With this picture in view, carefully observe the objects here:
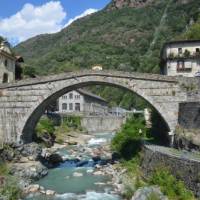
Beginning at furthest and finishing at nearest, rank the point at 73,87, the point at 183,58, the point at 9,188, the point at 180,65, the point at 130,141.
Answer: the point at 180,65 → the point at 183,58 → the point at 130,141 → the point at 73,87 → the point at 9,188

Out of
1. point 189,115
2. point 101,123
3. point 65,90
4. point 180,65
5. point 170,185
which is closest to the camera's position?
point 170,185

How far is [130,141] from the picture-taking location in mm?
40469

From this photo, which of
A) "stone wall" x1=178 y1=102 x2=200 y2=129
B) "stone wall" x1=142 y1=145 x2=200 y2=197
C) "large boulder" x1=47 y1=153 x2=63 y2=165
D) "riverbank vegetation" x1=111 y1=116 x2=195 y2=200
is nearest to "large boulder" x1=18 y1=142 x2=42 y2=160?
"large boulder" x1=47 y1=153 x2=63 y2=165

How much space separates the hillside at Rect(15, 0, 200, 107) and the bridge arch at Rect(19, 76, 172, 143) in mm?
55621

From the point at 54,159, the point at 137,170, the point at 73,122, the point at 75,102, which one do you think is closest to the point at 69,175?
the point at 54,159

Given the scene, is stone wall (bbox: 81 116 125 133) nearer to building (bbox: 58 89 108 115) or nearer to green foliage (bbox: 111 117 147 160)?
building (bbox: 58 89 108 115)

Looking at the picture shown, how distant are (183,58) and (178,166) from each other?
2184 centimetres

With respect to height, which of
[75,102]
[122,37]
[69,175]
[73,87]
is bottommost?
[69,175]

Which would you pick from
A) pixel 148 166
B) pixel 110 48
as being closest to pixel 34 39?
pixel 110 48

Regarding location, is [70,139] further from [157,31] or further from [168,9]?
[168,9]

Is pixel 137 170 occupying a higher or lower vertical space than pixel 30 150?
lower

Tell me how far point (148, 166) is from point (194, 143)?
12.0 feet

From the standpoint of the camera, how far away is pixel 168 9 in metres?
136

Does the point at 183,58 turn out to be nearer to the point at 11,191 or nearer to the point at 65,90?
the point at 65,90
